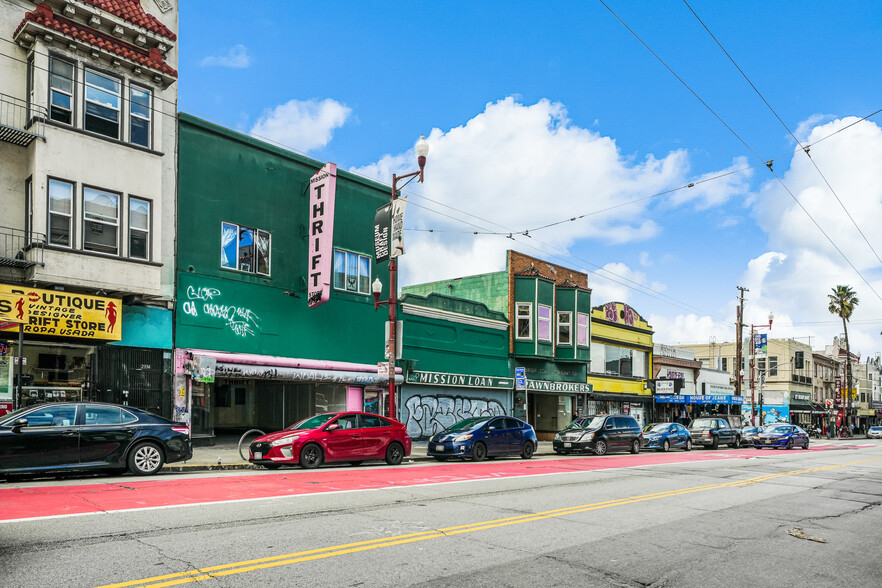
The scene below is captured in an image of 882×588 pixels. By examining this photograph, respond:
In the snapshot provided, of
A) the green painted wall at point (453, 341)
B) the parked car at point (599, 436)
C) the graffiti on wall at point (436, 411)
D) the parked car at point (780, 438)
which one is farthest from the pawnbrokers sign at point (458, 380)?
the parked car at point (780, 438)

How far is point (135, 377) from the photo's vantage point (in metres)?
19.5

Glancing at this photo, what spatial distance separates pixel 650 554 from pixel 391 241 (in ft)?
50.3

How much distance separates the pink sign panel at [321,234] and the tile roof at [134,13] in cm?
617

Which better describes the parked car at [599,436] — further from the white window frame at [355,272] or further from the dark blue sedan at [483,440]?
the white window frame at [355,272]

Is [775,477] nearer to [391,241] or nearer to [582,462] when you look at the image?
[582,462]

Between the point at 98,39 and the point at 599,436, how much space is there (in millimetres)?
20105

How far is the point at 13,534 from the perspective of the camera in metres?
7.51

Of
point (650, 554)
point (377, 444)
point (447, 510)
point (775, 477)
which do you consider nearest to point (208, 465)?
point (377, 444)

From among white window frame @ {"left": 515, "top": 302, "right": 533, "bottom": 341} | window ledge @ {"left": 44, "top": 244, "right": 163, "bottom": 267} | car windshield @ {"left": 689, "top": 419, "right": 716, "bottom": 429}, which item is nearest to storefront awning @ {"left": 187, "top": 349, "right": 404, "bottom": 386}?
window ledge @ {"left": 44, "top": 244, "right": 163, "bottom": 267}

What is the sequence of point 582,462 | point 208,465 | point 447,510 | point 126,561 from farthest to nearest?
point 582,462
point 208,465
point 447,510
point 126,561

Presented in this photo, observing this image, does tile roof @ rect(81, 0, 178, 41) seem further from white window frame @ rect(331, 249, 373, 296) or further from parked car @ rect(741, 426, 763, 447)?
parked car @ rect(741, 426, 763, 447)

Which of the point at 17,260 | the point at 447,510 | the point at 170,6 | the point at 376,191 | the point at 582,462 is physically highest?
the point at 170,6

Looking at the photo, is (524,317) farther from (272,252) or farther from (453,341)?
(272,252)

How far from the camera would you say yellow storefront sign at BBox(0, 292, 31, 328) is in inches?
634
